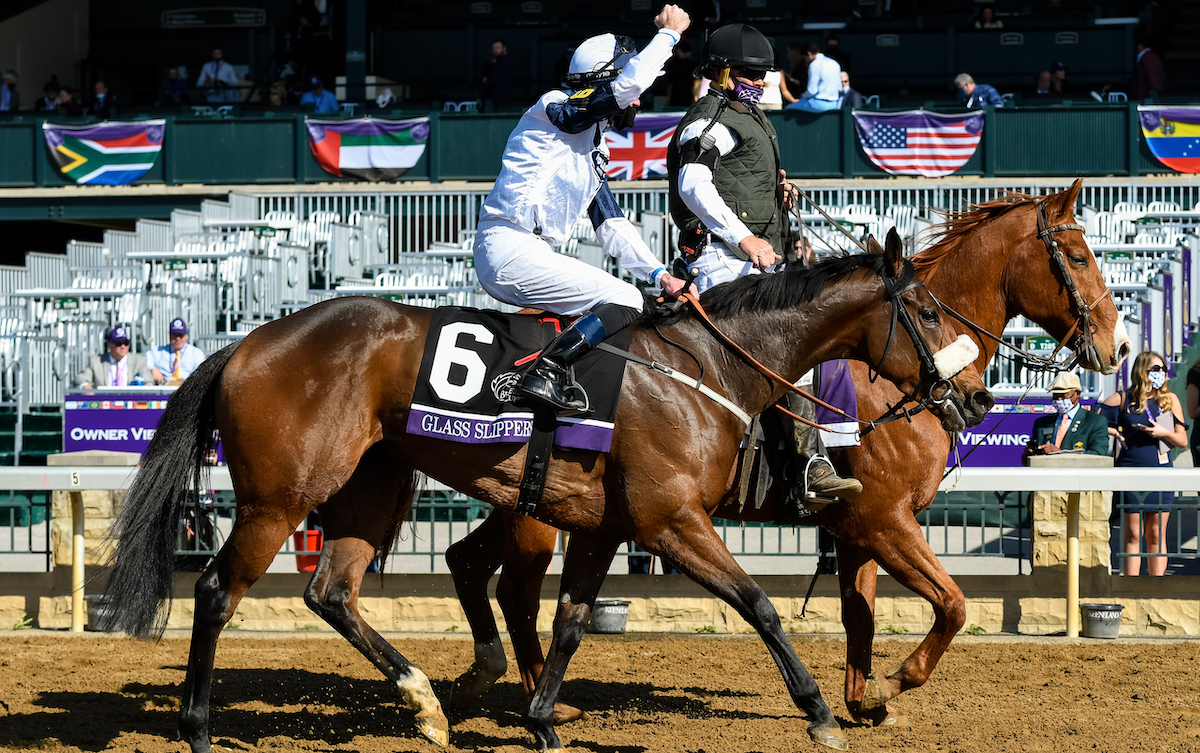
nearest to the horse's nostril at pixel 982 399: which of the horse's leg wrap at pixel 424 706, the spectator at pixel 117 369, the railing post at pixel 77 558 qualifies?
the horse's leg wrap at pixel 424 706

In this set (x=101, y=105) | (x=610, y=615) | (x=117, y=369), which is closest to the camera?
(x=610, y=615)

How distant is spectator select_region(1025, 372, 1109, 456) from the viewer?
26.3ft

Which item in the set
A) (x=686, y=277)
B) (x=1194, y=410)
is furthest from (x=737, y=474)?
(x=1194, y=410)

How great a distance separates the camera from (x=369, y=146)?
729 inches

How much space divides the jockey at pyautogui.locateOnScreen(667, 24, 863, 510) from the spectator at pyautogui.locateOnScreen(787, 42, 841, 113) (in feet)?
39.5

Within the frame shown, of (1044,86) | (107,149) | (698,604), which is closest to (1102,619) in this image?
(698,604)

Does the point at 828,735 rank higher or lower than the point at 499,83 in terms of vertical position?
lower

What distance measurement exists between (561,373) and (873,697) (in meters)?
1.93

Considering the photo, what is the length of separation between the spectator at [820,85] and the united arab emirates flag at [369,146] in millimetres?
5236

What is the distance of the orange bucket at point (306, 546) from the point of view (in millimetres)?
8180

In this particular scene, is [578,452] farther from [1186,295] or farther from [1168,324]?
[1186,295]

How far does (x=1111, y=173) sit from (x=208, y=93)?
14347 millimetres

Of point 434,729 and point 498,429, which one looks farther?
point 434,729

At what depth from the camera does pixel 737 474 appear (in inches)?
205
